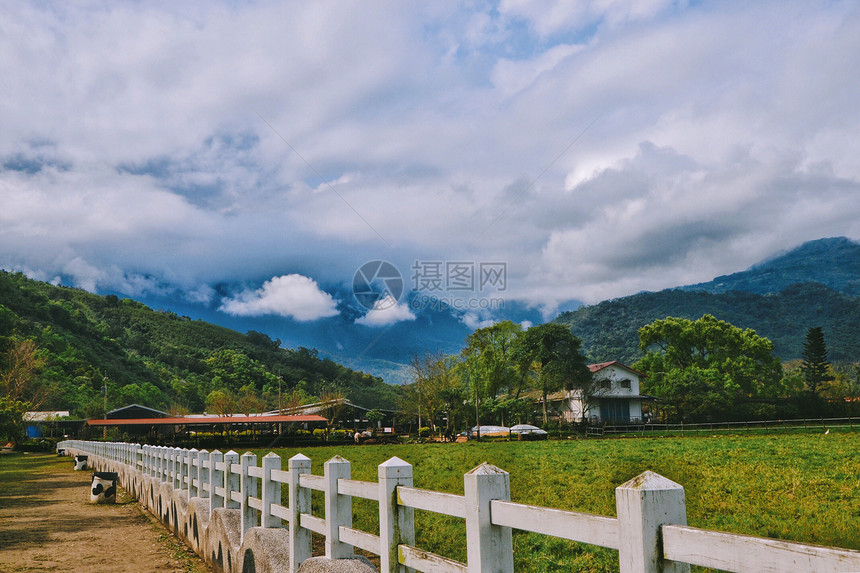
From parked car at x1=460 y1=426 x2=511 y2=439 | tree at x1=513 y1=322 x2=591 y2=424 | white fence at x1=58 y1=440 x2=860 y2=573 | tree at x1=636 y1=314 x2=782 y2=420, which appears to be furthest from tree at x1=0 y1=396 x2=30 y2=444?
tree at x1=636 y1=314 x2=782 y2=420

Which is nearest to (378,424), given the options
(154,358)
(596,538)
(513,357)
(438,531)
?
(513,357)

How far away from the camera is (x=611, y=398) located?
7019cm

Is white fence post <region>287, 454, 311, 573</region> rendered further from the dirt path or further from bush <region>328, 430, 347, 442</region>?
bush <region>328, 430, 347, 442</region>

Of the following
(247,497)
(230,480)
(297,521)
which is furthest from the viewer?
(230,480)

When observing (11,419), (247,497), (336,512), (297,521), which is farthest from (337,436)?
(336,512)

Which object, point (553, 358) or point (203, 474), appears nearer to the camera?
point (203, 474)

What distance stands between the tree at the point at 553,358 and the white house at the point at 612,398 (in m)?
3.21

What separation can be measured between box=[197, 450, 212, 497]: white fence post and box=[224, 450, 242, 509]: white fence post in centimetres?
119

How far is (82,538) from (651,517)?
38.3 ft

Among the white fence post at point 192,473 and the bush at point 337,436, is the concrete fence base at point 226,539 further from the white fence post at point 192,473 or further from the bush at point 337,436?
the bush at point 337,436

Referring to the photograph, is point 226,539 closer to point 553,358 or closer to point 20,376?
point 553,358

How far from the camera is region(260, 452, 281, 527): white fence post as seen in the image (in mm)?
6773

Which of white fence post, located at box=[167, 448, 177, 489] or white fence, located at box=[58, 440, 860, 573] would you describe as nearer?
white fence, located at box=[58, 440, 860, 573]

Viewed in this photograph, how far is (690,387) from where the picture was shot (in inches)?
2537
